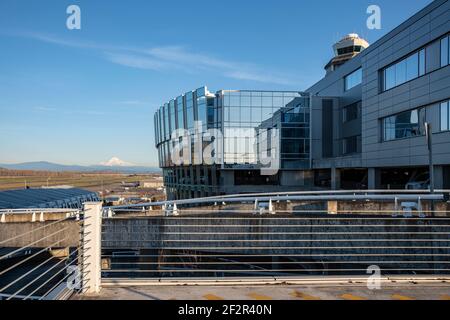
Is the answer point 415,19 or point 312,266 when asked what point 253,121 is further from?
point 312,266

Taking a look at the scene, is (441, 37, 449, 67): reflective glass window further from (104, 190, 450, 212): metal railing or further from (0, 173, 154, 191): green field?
(0, 173, 154, 191): green field

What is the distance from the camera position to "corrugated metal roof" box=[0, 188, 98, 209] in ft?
100

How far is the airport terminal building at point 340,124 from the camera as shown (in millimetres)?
19547

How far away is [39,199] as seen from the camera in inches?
1407

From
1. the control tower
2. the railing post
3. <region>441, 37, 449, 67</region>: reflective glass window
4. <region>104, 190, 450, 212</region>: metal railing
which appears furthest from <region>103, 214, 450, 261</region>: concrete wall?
the control tower

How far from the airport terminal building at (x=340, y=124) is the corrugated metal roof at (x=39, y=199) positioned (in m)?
13.0

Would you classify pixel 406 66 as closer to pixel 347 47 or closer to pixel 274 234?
pixel 274 234

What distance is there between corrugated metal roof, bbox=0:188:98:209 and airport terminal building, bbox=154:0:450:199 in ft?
42.8

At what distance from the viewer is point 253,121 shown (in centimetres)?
3553

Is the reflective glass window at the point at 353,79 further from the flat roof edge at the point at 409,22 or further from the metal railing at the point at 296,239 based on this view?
the metal railing at the point at 296,239

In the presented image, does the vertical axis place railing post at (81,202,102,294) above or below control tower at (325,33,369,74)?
below

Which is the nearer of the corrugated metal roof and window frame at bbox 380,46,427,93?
window frame at bbox 380,46,427,93
